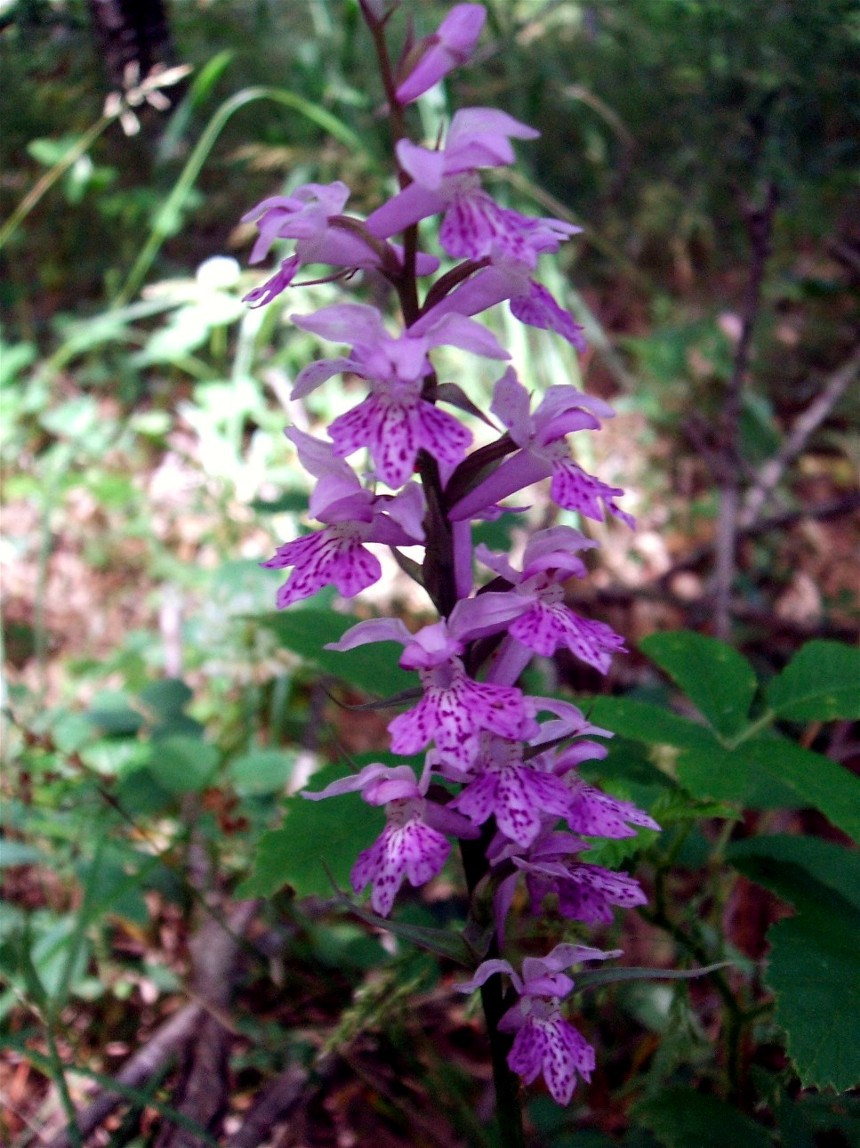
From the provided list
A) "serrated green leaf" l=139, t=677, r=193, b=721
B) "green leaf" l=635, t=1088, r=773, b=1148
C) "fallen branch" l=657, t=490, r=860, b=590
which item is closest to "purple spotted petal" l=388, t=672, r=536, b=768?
"green leaf" l=635, t=1088, r=773, b=1148

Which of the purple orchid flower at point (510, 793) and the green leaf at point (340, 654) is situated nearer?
the purple orchid flower at point (510, 793)

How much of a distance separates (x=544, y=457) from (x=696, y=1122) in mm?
1074

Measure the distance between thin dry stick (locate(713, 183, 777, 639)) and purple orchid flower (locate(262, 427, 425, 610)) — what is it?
194cm

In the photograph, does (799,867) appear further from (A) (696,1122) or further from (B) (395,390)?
(B) (395,390)

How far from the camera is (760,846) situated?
1544 mm

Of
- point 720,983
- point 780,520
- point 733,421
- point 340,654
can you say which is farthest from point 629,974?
point 780,520

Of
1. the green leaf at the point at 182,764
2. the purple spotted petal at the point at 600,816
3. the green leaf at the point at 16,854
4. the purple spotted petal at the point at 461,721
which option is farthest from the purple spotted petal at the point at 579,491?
the green leaf at the point at 16,854

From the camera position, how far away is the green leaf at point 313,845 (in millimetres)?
1309

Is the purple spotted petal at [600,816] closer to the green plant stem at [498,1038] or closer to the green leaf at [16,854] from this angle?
the green plant stem at [498,1038]

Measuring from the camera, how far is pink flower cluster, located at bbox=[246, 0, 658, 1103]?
1035 millimetres

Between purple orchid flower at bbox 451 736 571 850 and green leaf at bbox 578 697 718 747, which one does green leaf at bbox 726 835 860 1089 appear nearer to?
green leaf at bbox 578 697 718 747

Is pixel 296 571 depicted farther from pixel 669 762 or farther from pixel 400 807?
pixel 669 762

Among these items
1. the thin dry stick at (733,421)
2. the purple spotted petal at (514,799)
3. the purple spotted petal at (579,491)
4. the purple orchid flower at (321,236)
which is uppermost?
the purple orchid flower at (321,236)

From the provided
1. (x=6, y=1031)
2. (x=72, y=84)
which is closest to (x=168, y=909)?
(x=6, y=1031)
